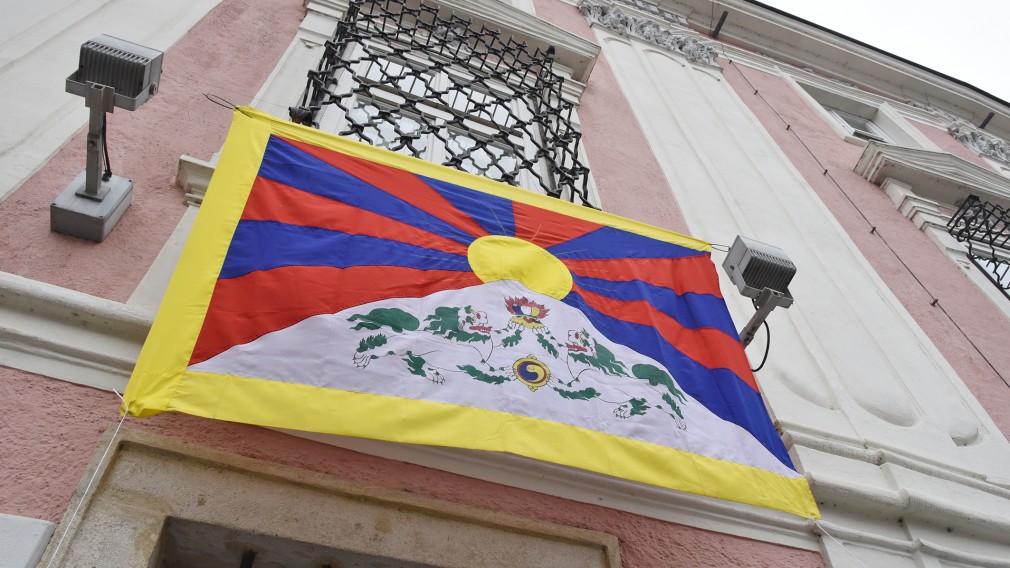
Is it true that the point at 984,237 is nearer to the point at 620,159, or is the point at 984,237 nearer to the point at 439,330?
the point at 620,159

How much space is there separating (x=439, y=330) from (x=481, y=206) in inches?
39.2

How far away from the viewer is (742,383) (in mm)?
3135

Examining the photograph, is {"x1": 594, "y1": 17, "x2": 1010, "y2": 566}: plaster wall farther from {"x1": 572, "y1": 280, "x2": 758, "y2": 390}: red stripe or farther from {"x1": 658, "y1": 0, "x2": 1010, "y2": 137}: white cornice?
{"x1": 658, "y1": 0, "x2": 1010, "y2": 137}: white cornice

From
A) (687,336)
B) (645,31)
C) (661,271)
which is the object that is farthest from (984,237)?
(687,336)

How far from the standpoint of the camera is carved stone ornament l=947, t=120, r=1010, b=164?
10156 millimetres

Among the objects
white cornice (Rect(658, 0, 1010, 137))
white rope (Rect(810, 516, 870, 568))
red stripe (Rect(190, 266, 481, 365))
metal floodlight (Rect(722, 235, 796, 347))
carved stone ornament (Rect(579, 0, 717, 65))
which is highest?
white cornice (Rect(658, 0, 1010, 137))

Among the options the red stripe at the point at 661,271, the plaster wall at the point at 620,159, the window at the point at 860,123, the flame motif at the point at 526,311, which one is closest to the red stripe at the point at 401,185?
the flame motif at the point at 526,311

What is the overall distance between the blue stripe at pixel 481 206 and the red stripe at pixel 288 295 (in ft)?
1.91

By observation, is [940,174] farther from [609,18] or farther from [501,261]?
[501,261]

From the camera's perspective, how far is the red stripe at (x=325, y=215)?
2820 mm

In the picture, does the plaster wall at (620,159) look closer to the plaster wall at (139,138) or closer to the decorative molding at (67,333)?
the plaster wall at (139,138)

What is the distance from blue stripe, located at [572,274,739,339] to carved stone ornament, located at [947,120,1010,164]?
9195mm

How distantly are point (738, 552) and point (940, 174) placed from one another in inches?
260

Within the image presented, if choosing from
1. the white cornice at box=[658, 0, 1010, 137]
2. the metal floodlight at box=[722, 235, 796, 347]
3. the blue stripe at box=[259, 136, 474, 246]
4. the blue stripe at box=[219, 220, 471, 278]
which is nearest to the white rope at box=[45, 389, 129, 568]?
the blue stripe at box=[219, 220, 471, 278]
